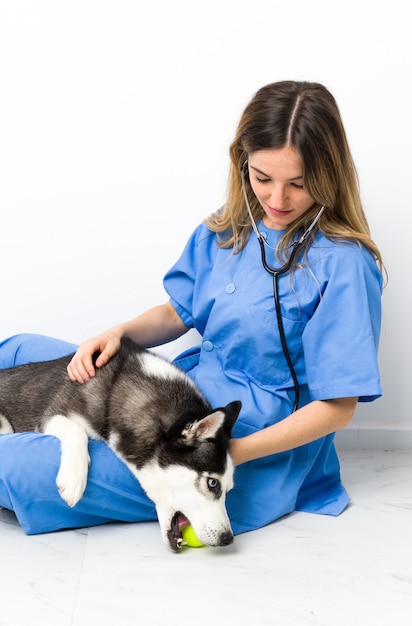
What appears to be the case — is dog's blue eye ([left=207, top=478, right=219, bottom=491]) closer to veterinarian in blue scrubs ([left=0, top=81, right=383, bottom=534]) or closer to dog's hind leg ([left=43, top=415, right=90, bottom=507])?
veterinarian in blue scrubs ([left=0, top=81, right=383, bottom=534])

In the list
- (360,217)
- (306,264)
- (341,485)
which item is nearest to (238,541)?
(341,485)

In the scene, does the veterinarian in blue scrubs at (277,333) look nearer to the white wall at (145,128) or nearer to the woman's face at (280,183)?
the woman's face at (280,183)

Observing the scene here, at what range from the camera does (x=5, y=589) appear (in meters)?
1.95

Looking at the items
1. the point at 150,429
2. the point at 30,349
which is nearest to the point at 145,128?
the point at 30,349

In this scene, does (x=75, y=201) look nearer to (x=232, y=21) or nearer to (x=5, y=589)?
(x=232, y=21)

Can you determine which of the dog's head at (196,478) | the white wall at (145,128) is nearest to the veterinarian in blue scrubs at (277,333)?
the dog's head at (196,478)

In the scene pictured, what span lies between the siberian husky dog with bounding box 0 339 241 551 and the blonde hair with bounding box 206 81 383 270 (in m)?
0.56

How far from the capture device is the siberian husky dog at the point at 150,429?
2.10 metres

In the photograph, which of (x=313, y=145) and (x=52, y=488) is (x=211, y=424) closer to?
(x=52, y=488)

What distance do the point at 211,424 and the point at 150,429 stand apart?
217 mm

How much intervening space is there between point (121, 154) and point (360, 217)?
3.33ft

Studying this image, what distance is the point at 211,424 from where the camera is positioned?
6.84 feet

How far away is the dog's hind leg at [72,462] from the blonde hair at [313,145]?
0.81 meters

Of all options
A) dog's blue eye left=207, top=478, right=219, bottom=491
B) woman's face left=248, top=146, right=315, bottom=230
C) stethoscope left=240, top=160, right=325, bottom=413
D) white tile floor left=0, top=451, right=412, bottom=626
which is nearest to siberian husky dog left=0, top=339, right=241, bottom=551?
dog's blue eye left=207, top=478, right=219, bottom=491
